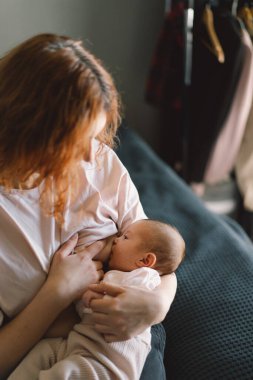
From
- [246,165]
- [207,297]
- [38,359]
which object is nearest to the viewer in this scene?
[38,359]

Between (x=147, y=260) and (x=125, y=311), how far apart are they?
202 millimetres

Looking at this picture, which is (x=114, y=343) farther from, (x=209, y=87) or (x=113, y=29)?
(x=113, y=29)

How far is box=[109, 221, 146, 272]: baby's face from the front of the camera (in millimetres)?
998

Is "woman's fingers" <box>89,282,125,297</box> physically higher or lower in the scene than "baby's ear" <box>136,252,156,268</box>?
higher

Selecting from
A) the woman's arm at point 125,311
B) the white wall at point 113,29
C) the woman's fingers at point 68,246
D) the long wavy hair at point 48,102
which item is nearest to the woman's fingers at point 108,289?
the woman's arm at point 125,311

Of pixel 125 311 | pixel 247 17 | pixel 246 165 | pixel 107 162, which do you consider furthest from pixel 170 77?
pixel 125 311

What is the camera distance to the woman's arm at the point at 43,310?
0.83m

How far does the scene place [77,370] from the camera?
0.79 metres

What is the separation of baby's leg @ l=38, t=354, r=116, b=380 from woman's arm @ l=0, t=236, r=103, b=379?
73mm

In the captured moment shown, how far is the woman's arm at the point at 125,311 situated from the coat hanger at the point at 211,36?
3.58ft

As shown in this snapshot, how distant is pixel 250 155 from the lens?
1935 millimetres

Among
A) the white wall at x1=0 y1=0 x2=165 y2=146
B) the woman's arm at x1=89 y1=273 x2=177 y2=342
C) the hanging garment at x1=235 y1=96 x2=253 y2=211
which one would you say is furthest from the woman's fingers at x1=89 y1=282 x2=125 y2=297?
the hanging garment at x1=235 y1=96 x2=253 y2=211

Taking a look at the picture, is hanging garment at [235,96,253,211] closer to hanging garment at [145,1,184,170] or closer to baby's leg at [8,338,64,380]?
hanging garment at [145,1,184,170]

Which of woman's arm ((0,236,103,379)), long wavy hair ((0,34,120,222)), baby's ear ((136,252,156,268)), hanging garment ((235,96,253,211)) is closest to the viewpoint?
long wavy hair ((0,34,120,222))
